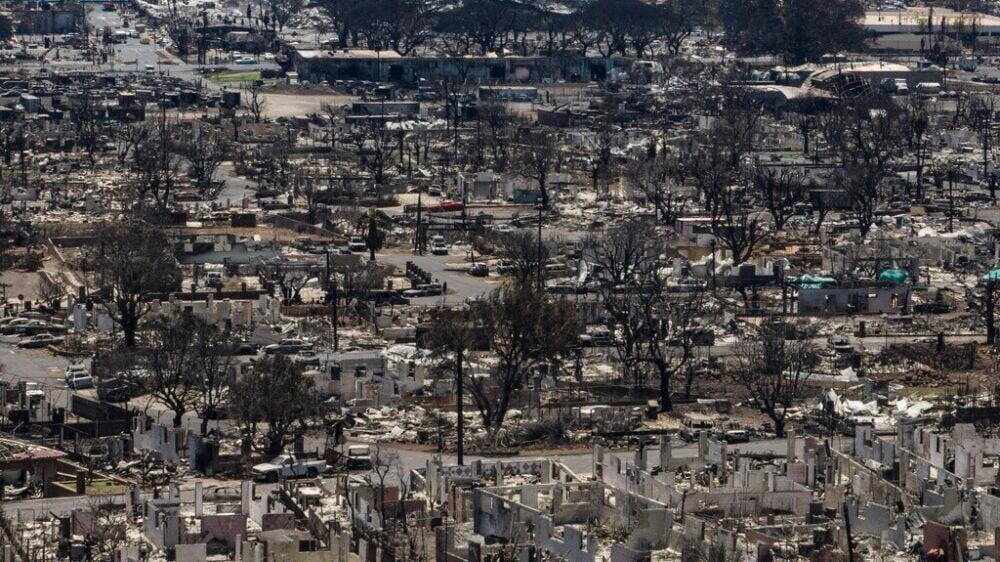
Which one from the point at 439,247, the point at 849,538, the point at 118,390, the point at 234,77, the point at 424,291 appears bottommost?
the point at 234,77

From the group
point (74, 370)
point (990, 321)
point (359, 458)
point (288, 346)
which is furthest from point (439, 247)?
point (359, 458)

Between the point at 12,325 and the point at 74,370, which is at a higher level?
the point at 74,370

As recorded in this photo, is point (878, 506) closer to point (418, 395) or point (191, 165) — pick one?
point (418, 395)

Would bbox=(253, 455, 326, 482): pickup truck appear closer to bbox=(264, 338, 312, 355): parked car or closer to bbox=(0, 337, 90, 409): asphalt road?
bbox=(0, 337, 90, 409): asphalt road

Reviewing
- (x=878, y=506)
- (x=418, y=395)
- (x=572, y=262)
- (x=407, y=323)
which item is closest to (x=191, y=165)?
(x=572, y=262)

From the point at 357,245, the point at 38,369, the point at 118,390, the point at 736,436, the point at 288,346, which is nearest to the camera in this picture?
the point at 736,436

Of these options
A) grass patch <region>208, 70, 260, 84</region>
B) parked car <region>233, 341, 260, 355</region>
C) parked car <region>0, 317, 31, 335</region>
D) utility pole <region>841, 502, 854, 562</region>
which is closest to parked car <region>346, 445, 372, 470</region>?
utility pole <region>841, 502, 854, 562</region>

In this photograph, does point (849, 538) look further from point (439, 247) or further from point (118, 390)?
point (439, 247)
